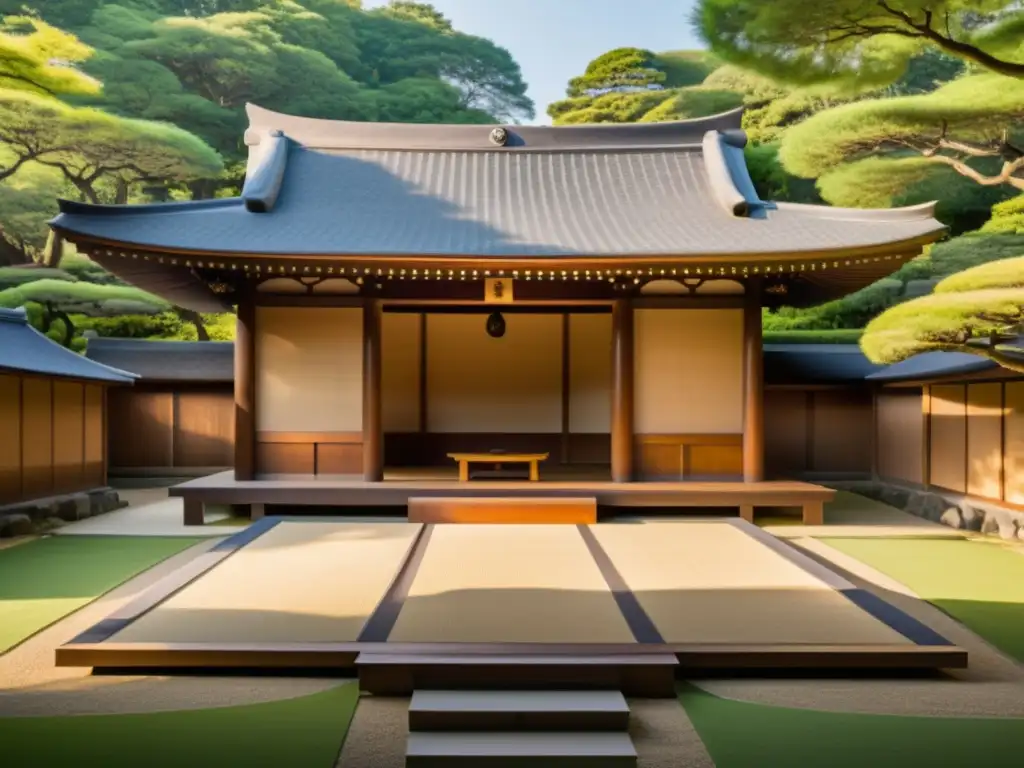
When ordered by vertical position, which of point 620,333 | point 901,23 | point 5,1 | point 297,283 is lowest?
point 620,333

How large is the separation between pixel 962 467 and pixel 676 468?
3.68m

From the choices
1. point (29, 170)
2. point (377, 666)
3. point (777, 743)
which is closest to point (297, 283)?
point (377, 666)

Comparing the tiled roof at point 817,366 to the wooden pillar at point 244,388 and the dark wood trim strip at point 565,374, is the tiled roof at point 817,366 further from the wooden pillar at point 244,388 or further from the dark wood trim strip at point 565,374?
the wooden pillar at point 244,388

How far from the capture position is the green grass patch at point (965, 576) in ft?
16.3

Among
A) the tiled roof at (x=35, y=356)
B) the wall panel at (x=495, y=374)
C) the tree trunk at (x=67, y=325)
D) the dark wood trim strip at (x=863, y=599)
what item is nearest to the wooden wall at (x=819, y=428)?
the wall panel at (x=495, y=374)

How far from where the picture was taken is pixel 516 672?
145 inches

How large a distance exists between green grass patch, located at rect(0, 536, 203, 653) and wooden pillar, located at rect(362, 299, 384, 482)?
207 cm

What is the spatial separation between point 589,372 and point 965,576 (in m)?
6.25

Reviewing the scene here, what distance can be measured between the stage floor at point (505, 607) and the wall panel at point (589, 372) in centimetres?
469

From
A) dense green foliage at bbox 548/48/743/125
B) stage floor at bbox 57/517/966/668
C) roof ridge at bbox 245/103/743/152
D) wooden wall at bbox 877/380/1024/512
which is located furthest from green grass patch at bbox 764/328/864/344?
dense green foliage at bbox 548/48/743/125

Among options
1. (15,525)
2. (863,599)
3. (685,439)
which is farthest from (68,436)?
(863,599)

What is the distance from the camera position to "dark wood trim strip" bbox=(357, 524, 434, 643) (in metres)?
→ 4.15

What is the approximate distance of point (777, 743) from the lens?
10.7 ft

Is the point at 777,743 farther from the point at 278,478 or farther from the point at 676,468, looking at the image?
the point at 278,478
